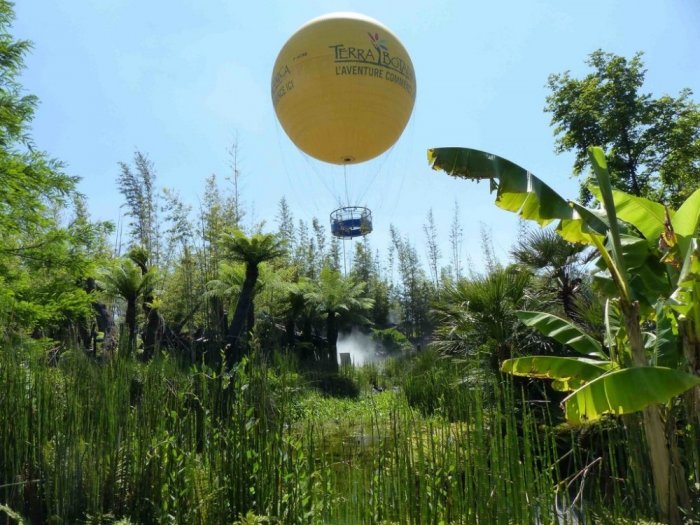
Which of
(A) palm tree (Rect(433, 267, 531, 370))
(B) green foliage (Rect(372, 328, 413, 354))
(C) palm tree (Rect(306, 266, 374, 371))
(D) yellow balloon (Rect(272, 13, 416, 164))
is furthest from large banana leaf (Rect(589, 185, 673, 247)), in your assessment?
(B) green foliage (Rect(372, 328, 413, 354))

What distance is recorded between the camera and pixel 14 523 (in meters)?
2.44

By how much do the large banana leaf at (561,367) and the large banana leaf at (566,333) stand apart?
0.27m

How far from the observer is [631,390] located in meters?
2.22

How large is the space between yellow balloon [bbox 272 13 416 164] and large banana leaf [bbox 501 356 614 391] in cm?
435

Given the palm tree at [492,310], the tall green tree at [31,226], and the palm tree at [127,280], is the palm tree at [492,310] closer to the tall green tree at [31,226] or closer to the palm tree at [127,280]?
the tall green tree at [31,226]

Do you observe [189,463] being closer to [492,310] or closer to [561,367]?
[561,367]

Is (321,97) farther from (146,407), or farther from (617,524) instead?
(617,524)

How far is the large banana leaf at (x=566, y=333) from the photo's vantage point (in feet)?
11.7

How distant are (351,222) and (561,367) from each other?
6.64 metres

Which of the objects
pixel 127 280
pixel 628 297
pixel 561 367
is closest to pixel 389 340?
pixel 127 280

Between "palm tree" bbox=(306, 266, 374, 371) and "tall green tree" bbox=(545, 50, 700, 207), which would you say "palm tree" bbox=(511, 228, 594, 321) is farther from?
"palm tree" bbox=(306, 266, 374, 371)

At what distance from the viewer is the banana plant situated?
2.31 metres

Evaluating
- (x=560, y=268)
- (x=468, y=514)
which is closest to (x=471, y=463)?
(x=468, y=514)

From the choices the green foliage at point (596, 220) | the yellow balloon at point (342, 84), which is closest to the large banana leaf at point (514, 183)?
the green foliage at point (596, 220)
